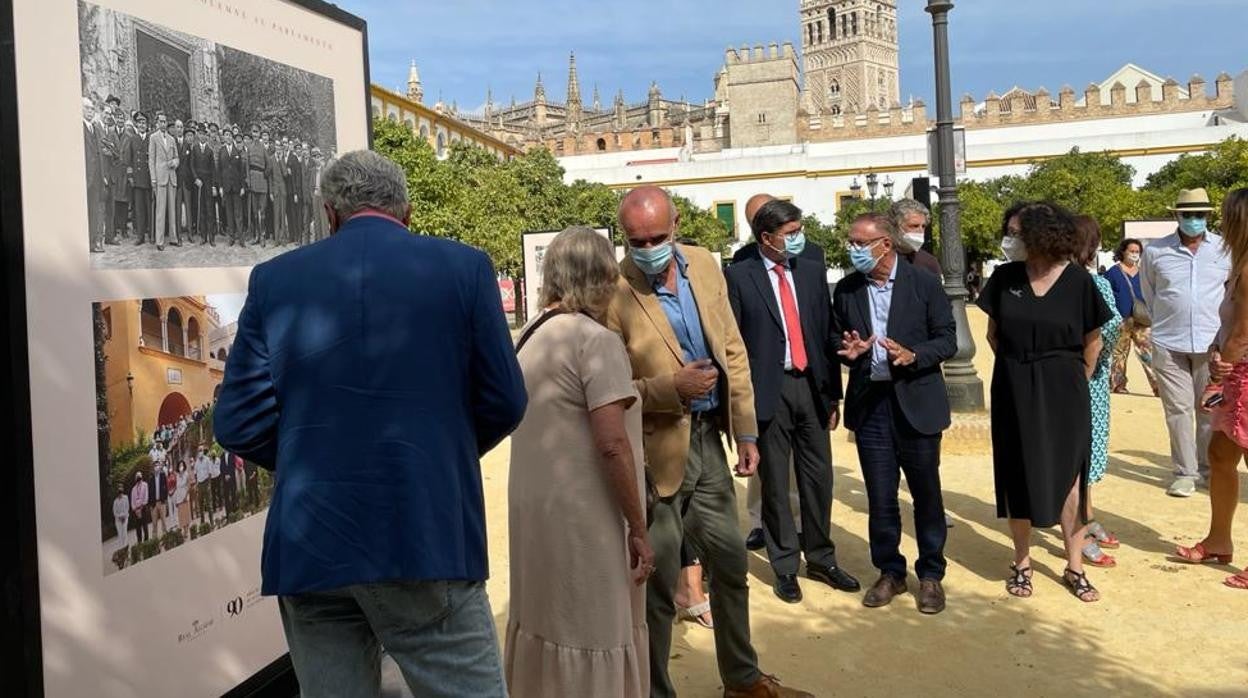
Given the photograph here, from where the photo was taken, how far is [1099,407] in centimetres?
559

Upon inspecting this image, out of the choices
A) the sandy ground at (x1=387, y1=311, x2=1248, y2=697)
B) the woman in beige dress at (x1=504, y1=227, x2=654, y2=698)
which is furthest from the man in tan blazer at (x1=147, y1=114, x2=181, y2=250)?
the sandy ground at (x1=387, y1=311, x2=1248, y2=697)

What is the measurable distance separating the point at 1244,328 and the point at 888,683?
8.10ft

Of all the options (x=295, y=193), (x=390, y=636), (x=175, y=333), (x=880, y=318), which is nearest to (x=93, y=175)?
A: (x=175, y=333)

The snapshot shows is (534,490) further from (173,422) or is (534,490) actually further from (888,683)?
(888,683)

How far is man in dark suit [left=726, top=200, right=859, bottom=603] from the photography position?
4645 mm

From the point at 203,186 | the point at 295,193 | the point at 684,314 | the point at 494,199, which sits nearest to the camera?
the point at 203,186

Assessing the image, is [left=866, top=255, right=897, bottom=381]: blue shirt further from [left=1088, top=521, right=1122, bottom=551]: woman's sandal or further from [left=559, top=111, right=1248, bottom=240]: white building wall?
[left=559, top=111, right=1248, bottom=240]: white building wall

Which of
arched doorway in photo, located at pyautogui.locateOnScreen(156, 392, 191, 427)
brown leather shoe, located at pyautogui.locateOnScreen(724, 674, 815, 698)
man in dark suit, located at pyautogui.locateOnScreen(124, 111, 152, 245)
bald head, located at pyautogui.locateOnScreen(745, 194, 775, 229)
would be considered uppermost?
bald head, located at pyautogui.locateOnScreen(745, 194, 775, 229)

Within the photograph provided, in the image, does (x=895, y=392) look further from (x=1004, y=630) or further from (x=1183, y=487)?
(x=1183, y=487)

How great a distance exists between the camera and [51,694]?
226 centimetres

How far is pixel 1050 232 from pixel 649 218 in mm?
2119

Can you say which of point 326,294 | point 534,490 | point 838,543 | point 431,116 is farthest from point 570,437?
point 431,116

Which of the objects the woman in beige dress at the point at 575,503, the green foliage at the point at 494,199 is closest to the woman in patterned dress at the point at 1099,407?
the woman in beige dress at the point at 575,503

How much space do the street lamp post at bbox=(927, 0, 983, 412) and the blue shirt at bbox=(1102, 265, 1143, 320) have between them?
1.34 m
